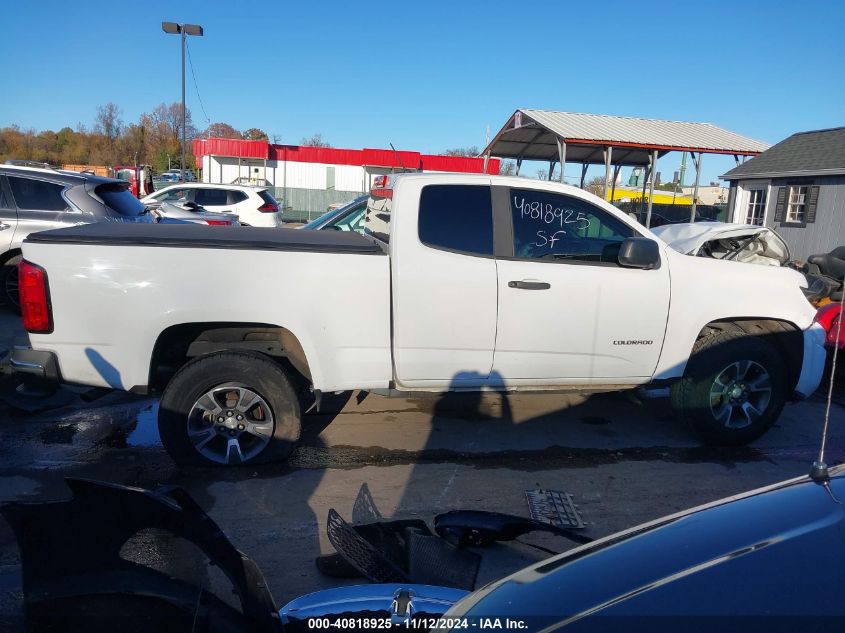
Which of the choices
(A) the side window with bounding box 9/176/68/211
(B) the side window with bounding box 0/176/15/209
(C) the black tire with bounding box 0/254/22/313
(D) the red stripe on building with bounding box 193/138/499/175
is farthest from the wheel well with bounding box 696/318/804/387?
(D) the red stripe on building with bounding box 193/138/499/175

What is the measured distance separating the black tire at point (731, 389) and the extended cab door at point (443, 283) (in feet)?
5.67

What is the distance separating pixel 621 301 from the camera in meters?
4.61

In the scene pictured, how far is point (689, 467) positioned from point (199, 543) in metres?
3.79

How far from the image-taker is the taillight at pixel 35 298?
396cm

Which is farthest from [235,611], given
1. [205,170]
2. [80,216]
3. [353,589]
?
[205,170]

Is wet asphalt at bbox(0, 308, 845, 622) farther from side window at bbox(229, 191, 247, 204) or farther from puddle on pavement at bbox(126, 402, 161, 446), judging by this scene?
side window at bbox(229, 191, 247, 204)

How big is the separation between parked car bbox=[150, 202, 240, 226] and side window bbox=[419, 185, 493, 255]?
9.46 m

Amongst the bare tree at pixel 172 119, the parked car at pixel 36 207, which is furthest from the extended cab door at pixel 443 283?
the bare tree at pixel 172 119

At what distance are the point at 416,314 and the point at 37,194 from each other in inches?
269

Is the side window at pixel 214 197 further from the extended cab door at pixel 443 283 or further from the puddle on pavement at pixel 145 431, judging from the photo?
the extended cab door at pixel 443 283

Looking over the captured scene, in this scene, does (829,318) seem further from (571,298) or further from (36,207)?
(36,207)

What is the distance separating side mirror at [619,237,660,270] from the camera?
175 inches

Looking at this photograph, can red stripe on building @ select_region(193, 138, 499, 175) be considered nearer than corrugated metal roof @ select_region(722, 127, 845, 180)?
No

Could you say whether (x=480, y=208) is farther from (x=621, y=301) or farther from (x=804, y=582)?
(x=804, y=582)
